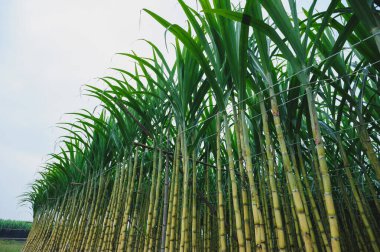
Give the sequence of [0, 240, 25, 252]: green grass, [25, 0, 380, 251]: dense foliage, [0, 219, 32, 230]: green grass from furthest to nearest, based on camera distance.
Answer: [0, 219, 32, 230]: green grass < [0, 240, 25, 252]: green grass < [25, 0, 380, 251]: dense foliage

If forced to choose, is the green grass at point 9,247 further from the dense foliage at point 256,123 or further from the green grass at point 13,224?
the green grass at point 13,224

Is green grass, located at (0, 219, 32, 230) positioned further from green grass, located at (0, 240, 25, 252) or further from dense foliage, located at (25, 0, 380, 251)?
dense foliage, located at (25, 0, 380, 251)

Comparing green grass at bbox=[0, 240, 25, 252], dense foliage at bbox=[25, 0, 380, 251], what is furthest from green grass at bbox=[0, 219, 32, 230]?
dense foliage at bbox=[25, 0, 380, 251]

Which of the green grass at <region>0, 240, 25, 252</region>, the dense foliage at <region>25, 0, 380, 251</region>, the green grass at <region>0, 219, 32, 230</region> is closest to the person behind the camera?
the dense foliage at <region>25, 0, 380, 251</region>

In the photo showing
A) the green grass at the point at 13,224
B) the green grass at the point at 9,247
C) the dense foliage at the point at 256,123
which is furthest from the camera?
the green grass at the point at 13,224

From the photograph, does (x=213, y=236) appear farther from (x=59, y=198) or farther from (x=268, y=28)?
(x=59, y=198)

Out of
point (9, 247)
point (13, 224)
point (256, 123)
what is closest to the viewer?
point (256, 123)

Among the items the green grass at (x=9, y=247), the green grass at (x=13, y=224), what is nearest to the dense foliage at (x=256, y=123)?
the green grass at (x=9, y=247)

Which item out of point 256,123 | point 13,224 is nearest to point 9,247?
point 256,123

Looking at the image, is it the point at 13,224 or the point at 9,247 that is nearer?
the point at 9,247

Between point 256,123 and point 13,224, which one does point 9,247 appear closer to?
point 256,123

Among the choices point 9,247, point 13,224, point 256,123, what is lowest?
point 9,247

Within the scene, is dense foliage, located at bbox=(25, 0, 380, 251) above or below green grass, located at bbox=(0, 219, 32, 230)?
below

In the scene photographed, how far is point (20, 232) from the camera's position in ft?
35.6
